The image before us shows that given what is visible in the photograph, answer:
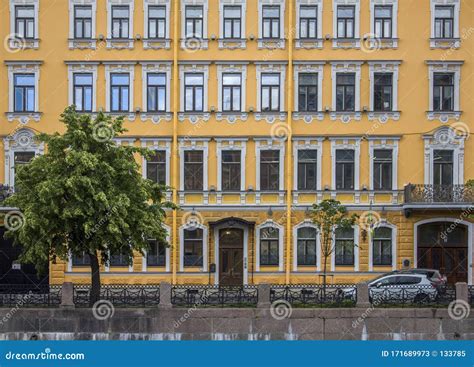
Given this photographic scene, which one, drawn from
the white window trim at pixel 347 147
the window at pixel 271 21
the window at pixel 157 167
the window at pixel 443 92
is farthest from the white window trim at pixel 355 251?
the window at pixel 271 21

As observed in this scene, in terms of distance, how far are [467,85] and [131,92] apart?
1404 cm

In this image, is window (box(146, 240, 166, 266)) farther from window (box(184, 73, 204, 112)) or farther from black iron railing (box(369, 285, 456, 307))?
black iron railing (box(369, 285, 456, 307))

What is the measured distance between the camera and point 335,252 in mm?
33062

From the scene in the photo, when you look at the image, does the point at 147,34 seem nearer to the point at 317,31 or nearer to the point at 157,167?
the point at 157,167

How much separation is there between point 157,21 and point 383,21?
952 centimetres

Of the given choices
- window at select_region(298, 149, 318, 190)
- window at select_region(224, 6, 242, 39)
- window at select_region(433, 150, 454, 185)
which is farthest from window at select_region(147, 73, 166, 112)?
window at select_region(433, 150, 454, 185)

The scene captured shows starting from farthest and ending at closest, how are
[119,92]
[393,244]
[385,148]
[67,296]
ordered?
1. [119,92]
2. [385,148]
3. [393,244]
4. [67,296]

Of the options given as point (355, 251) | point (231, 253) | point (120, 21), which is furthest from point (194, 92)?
point (355, 251)

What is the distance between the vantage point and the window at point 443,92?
109 feet

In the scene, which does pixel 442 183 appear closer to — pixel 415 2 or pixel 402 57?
pixel 402 57

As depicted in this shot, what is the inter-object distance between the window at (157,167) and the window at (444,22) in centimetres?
1256

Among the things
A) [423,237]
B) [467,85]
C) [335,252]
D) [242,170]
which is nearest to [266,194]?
[242,170]

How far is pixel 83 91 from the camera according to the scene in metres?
33.5

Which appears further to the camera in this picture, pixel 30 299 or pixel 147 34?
pixel 147 34
